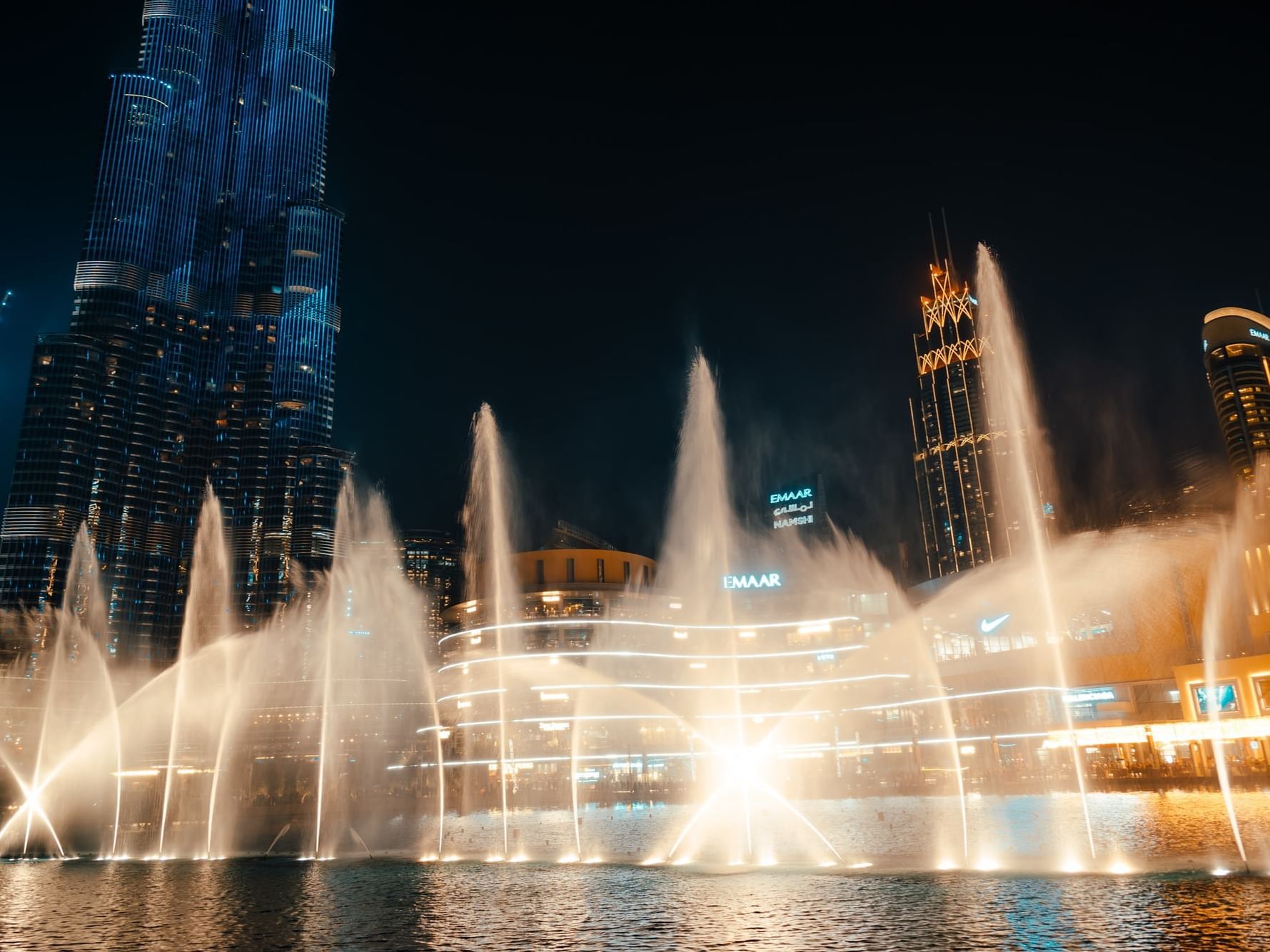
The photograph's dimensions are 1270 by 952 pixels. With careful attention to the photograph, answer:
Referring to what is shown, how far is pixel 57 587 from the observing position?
14725 cm

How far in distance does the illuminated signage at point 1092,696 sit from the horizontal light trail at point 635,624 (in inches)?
1069

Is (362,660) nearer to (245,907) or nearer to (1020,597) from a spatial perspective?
(1020,597)

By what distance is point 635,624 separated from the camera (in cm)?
10719

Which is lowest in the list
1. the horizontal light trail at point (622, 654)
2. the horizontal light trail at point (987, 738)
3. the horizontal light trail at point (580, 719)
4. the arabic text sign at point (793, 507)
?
the horizontal light trail at point (987, 738)

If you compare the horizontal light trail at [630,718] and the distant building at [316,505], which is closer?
the horizontal light trail at [630,718]

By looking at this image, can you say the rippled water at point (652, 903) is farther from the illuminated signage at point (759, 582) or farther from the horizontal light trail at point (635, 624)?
the illuminated signage at point (759, 582)

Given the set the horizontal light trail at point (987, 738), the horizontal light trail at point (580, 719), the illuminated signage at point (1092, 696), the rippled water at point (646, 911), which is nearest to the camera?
the rippled water at point (646, 911)

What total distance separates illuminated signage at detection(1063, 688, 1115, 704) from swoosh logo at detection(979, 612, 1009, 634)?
49.4ft

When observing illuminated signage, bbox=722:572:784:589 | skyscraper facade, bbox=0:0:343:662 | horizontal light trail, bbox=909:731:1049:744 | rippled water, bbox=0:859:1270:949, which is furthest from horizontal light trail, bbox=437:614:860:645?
skyscraper facade, bbox=0:0:343:662

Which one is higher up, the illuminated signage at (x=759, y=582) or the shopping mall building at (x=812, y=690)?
the illuminated signage at (x=759, y=582)

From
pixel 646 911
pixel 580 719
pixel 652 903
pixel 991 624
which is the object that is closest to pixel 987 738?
pixel 991 624

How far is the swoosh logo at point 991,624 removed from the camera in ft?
355

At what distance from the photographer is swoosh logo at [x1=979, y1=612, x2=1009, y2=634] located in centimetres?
10812

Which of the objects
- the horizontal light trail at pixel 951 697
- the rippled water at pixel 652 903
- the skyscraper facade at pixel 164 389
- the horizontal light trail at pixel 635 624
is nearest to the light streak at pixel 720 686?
the horizontal light trail at pixel 951 697
